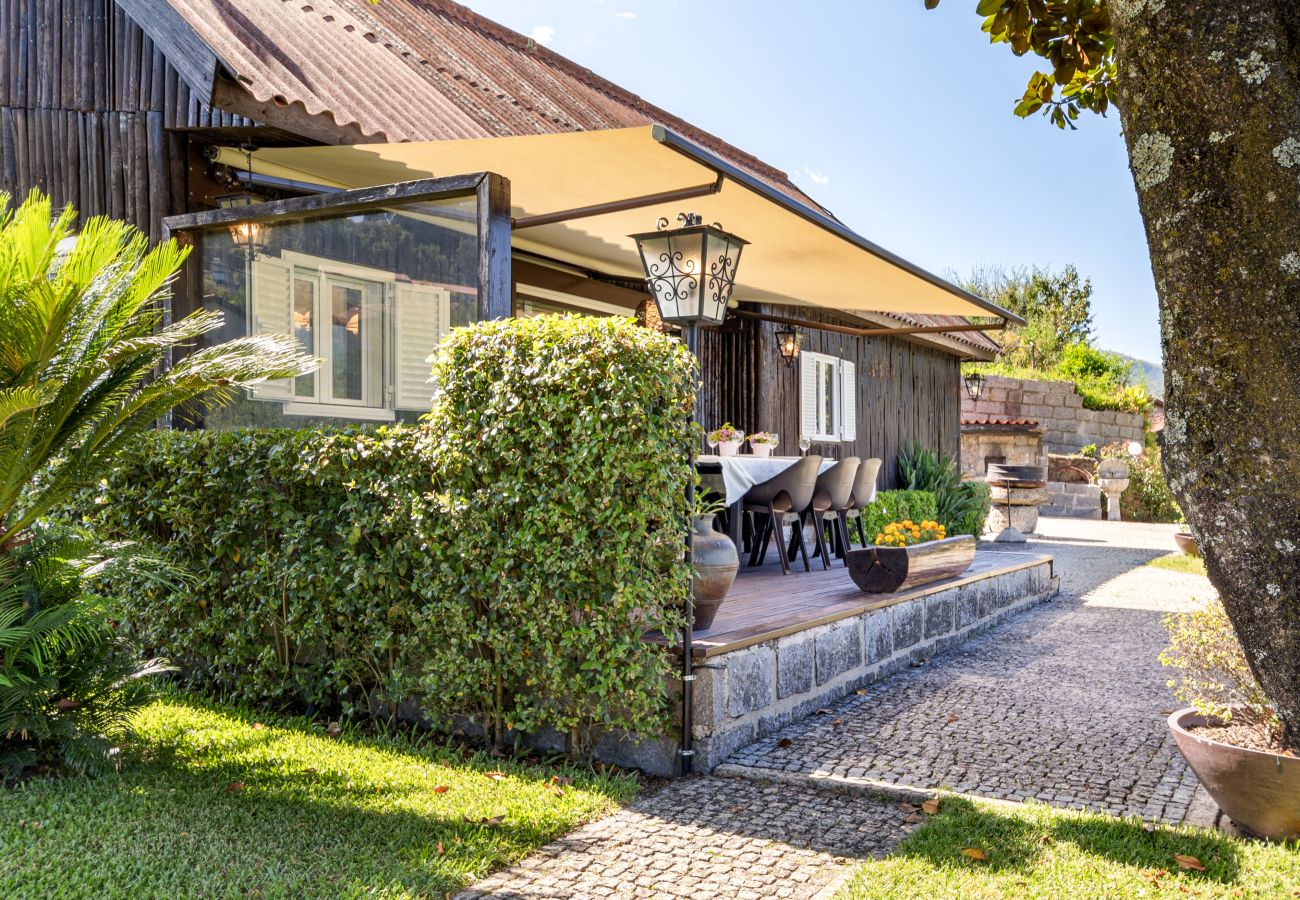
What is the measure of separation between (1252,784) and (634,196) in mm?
4391

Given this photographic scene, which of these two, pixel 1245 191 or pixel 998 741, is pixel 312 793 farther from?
pixel 1245 191

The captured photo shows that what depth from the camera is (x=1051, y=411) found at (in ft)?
74.4

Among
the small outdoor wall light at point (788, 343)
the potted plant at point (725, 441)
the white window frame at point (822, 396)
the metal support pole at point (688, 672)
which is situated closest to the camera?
the metal support pole at point (688, 672)

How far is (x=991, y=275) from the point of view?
35.2 meters

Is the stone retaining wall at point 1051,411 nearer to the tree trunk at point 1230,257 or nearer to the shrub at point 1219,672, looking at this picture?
the shrub at point 1219,672

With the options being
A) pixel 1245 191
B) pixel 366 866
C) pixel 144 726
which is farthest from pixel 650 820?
pixel 1245 191

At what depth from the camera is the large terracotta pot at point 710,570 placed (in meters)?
4.79

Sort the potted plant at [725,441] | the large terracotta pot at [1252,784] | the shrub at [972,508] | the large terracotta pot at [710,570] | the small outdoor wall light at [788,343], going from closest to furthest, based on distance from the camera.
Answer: the large terracotta pot at [1252,784]
the large terracotta pot at [710,570]
the potted plant at [725,441]
the small outdoor wall light at [788,343]
the shrub at [972,508]

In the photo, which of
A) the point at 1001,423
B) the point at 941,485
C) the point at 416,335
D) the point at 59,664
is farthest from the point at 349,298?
the point at 1001,423

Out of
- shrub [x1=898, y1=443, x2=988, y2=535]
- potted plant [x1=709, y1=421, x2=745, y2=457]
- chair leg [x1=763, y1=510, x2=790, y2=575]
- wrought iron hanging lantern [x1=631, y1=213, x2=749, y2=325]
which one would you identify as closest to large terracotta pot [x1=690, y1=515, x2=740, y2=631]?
wrought iron hanging lantern [x1=631, y1=213, x2=749, y2=325]

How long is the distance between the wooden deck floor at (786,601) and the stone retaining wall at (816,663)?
54 millimetres

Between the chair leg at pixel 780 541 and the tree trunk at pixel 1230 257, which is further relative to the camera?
the chair leg at pixel 780 541

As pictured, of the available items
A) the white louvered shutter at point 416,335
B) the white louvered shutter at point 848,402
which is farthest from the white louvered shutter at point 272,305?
the white louvered shutter at point 848,402

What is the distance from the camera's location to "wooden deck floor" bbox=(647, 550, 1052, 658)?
4.86m
